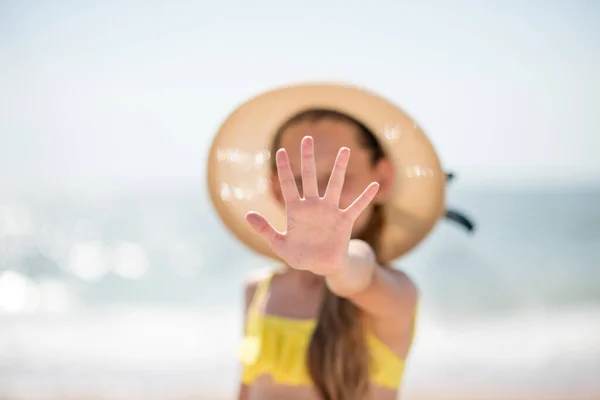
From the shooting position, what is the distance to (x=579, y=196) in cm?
1562

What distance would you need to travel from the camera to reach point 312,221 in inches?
61.2

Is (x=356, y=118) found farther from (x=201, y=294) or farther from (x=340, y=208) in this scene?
(x=201, y=294)

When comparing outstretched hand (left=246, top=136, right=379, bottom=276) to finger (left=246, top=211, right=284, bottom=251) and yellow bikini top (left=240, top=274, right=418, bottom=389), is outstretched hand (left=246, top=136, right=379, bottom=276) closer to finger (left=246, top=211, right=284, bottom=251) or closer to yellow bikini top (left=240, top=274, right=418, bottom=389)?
A: finger (left=246, top=211, right=284, bottom=251)

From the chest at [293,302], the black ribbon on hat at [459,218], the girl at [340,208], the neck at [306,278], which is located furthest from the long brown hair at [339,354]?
the black ribbon on hat at [459,218]

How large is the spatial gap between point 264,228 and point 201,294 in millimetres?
9073

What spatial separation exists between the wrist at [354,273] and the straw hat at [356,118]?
54cm

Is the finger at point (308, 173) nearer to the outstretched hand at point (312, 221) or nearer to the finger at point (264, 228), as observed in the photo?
the outstretched hand at point (312, 221)

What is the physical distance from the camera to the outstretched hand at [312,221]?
155cm

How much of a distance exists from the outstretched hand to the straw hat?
789 mm

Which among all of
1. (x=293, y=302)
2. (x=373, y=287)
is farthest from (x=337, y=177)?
(x=293, y=302)

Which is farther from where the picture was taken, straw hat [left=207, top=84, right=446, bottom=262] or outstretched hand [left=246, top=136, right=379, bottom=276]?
straw hat [left=207, top=84, right=446, bottom=262]

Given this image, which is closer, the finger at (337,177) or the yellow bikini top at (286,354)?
the finger at (337,177)

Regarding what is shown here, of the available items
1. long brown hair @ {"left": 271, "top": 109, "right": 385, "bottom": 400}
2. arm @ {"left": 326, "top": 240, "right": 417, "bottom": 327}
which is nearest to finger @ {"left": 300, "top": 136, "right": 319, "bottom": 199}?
arm @ {"left": 326, "top": 240, "right": 417, "bottom": 327}

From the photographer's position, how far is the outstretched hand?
1550 millimetres
